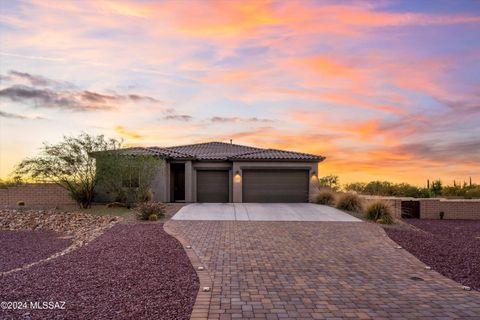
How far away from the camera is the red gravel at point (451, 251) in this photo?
7125mm

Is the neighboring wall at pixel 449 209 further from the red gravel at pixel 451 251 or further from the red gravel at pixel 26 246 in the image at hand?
the red gravel at pixel 26 246

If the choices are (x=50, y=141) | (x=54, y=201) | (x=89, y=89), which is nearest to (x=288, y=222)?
(x=89, y=89)

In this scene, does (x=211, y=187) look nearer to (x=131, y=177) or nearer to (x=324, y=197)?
(x=131, y=177)

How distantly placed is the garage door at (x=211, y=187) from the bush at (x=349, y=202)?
7.52 metres

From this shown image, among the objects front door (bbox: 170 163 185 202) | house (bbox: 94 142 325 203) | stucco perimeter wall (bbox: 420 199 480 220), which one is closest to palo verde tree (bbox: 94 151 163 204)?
house (bbox: 94 142 325 203)

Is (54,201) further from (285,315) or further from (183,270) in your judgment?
(285,315)

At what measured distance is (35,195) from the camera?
21875 mm

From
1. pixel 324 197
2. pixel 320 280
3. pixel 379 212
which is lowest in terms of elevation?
pixel 320 280

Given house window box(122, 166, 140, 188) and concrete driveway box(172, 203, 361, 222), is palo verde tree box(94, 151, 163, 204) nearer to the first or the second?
house window box(122, 166, 140, 188)

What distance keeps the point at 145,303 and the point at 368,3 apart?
11064 millimetres

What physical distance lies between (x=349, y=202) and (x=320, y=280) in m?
11.4

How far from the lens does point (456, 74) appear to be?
14.4 m

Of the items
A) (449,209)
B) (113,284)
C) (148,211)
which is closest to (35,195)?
(148,211)

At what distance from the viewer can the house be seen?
2123 centimetres
